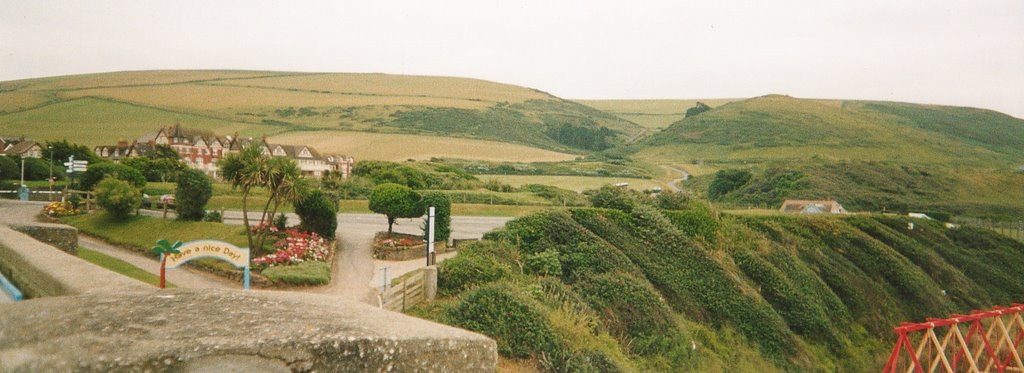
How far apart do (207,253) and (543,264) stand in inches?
359

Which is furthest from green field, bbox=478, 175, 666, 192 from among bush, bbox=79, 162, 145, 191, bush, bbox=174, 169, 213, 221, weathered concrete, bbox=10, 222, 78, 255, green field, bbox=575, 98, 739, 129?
green field, bbox=575, 98, 739, 129

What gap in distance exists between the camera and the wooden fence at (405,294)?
1252cm

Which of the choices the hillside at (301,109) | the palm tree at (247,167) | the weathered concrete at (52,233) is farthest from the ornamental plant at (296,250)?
the hillside at (301,109)

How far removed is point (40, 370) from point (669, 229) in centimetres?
2334

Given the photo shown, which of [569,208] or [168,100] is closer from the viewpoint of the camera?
[569,208]

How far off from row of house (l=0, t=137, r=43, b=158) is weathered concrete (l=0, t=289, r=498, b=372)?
50.5 m

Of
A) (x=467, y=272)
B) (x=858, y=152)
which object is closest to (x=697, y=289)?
(x=467, y=272)

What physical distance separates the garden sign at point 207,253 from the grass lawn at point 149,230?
9.29 metres

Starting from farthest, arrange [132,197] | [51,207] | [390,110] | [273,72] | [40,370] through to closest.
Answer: [273,72], [390,110], [51,207], [132,197], [40,370]

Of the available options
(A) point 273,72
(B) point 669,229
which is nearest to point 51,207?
(B) point 669,229

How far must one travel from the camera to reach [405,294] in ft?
43.7

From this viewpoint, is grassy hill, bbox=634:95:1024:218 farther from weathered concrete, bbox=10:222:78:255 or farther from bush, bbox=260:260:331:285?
weathered concrete, bbox=10:222:78:255

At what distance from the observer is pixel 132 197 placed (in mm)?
25703

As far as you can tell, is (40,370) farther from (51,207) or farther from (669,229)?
(51,207)
